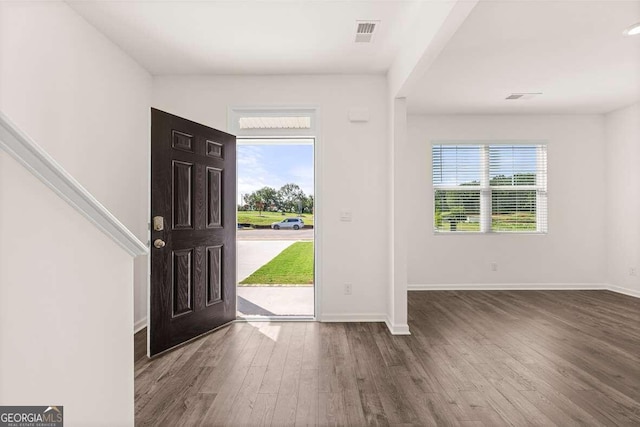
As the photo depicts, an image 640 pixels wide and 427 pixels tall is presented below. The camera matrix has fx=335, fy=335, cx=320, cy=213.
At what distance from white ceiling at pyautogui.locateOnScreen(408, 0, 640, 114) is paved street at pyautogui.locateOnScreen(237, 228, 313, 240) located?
6.60m

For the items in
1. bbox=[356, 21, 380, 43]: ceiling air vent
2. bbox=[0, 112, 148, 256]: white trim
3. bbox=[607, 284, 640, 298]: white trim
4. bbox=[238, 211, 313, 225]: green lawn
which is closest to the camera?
bbox=[0, 112, 148, 256]: white trim

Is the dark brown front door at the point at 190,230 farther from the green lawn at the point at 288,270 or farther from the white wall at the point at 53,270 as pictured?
the green lawn at the point at 288,270

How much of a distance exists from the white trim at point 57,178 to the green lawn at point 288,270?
212 inches

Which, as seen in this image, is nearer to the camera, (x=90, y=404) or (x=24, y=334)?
(x=24, y=334)

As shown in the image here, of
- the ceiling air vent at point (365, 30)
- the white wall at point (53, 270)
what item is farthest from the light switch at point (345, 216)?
the white wall at point (53, 270)

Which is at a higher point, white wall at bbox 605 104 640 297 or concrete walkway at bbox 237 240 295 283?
white wall at bbox 605 104 640 297

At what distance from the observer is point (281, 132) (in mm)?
3826

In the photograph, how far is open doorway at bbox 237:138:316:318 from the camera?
7777 millimetres

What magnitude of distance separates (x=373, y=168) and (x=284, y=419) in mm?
2670

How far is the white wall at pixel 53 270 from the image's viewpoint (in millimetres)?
954

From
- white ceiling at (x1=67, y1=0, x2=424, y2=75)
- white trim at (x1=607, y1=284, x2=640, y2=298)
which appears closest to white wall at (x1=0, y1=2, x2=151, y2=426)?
white ceiling at (x1=67, y1=0, x2=424, y2=75)

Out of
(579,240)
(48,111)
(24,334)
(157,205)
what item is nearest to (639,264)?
(579,240)

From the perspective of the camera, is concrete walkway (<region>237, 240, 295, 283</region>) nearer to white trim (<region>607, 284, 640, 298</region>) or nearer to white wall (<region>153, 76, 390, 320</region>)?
white wall (<region>153, 76, 390, 320</region>)

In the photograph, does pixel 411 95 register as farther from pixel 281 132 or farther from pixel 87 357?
pixel 87 357
